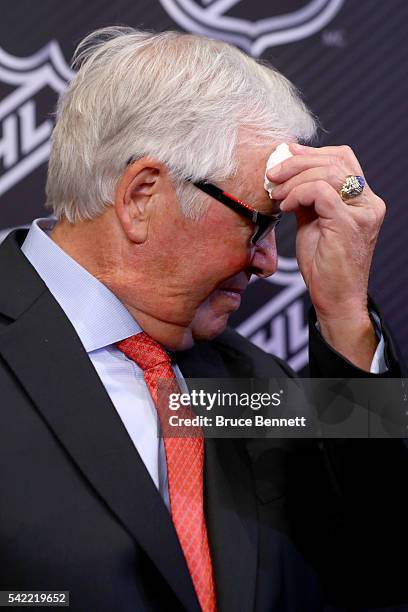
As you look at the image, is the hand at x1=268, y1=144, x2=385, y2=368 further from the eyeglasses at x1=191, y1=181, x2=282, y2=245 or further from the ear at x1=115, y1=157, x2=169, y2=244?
the ear at x1=115, y1=157, x2=169, y2=244

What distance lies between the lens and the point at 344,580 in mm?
1639

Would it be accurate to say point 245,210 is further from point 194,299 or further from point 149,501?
Result: point 149,501

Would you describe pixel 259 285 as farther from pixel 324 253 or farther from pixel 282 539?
pixel 282 539

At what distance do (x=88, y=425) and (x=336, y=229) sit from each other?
1.64ft

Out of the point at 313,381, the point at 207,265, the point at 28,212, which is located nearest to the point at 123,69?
the point at 207,265

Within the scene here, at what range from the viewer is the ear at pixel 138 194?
151 cm

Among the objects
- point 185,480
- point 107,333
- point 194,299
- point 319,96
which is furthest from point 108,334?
point 319,96

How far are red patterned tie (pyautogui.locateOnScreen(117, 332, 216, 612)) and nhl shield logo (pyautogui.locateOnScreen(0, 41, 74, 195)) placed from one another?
0.53m

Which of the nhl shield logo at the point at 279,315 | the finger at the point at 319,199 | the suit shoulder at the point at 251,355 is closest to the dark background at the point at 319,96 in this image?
the nhl shield logo at the point at 279,315

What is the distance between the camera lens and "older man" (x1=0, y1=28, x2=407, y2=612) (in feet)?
4.65

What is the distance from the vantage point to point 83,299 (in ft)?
4.95

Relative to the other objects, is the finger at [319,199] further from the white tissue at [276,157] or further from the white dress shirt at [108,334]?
the white dress shirt at [108,334]

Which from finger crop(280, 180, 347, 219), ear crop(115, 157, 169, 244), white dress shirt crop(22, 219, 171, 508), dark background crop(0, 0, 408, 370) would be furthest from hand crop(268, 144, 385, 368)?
dark background crop(0, 0, 408, 370)

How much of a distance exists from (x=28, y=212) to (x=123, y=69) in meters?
0.47
